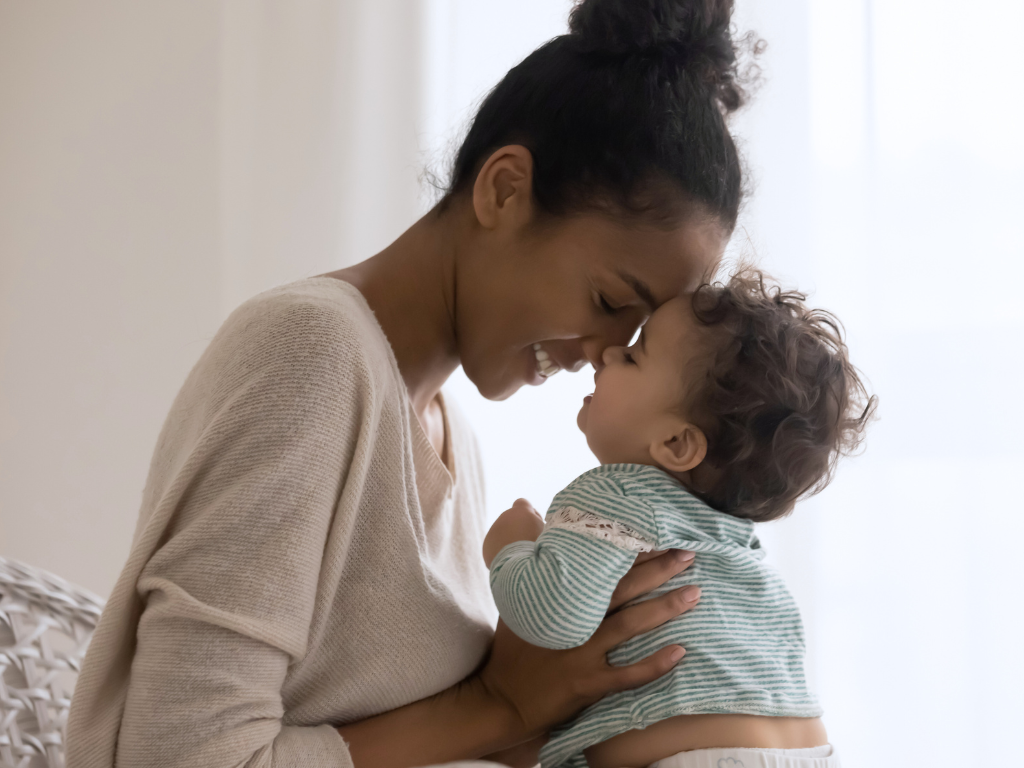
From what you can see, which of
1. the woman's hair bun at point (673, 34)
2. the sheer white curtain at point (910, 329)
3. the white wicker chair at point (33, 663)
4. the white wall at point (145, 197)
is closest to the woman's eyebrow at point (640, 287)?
the woman's hair bun at point (673, 34)

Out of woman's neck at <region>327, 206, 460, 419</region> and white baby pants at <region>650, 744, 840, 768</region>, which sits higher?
woman's neck at <region>327, 206, 460, 419</region>

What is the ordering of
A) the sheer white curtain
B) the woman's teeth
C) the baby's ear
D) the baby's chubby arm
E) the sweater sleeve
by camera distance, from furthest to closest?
the sheer white curtain → the woman's teeth → the baby's ear → the baby's chubby arm → the sweater sleeve

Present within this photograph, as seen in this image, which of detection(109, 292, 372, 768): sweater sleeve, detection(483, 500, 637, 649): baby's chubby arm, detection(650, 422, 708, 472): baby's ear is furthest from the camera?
detection(650, 422, 708, 472): baby's ear

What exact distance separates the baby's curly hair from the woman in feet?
0.33

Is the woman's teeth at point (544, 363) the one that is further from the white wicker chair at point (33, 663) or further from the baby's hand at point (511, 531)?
the white wicker chair at point (33, 663)

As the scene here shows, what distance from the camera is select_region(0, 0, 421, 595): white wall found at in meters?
2.17

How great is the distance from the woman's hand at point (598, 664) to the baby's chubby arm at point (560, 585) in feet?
0.18

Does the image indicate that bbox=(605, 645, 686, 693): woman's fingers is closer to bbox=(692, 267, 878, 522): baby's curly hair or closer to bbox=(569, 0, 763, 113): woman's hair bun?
bbox=(692, 267, 878, 522): baby's curly hair

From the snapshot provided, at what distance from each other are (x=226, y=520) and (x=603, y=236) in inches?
22.3

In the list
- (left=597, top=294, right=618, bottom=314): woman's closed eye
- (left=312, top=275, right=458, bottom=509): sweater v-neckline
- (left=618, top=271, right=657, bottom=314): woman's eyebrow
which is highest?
(left=618, top=271, right=657, bottom=314): woman's eyebrow

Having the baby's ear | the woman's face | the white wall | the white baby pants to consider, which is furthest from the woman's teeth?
the white wall

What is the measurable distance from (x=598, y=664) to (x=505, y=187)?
0.61 meters

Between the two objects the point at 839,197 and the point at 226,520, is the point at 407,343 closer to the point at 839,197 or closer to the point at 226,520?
the point at 226,520

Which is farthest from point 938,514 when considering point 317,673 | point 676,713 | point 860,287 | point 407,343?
point 317,673
